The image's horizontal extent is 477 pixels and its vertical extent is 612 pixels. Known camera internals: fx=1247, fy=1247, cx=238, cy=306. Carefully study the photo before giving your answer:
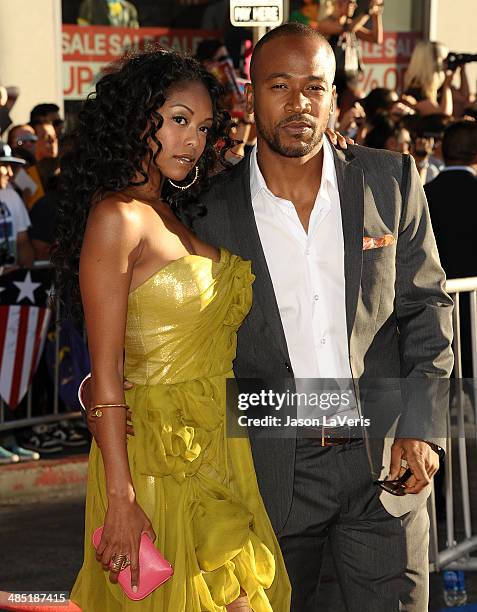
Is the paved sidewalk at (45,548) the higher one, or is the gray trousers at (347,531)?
the gray trousers at (347,531)

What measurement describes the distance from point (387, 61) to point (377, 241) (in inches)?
485

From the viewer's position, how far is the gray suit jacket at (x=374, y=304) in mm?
4117

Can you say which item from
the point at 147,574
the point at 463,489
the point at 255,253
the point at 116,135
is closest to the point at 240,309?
the point at 255,253

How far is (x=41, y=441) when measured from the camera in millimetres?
9000

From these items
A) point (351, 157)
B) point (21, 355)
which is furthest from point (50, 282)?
point (351, 157)

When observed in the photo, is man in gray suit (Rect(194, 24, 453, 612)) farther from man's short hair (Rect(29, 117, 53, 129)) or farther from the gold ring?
man's short hair (Rect(29, 117, 53, 129))

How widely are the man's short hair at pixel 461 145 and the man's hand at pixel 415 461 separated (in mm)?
4792

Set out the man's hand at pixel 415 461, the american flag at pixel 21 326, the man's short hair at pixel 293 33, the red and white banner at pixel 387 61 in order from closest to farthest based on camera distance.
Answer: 1. the man's hand at pixel 415 461
2. the man's short hair at pixel 293 33
3. the american flag at pixel 21 326
4. the red and white banner at pixel 387 61

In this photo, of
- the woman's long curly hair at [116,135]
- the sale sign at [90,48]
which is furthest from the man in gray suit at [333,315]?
the sale sign at [90,48]

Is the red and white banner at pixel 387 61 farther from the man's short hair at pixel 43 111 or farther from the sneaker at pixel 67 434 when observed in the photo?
the sneaker at pixel 67 434

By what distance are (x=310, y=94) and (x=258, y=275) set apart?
621 millimetres

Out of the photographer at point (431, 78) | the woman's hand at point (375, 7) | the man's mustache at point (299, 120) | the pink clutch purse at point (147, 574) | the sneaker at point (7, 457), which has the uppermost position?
the woman's hand at point (375, 7)

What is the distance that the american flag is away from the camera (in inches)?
332

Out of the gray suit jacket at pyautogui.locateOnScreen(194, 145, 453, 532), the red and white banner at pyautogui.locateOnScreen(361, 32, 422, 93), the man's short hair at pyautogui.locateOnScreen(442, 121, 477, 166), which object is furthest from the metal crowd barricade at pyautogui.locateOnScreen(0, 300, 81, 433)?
the red and white banner at pyautogui.locateOnScreen(361, 32, 422, 93)
